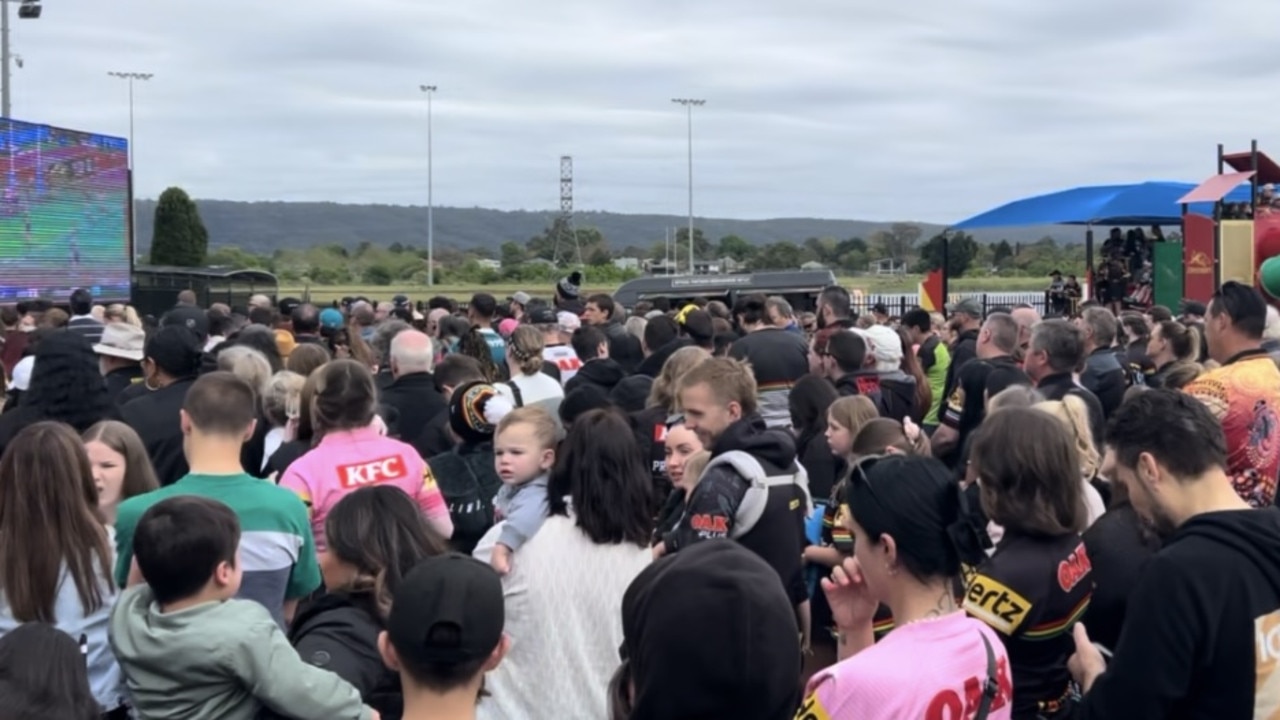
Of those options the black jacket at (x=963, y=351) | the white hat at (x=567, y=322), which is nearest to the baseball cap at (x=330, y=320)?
the white hat at (x=567, y=322)

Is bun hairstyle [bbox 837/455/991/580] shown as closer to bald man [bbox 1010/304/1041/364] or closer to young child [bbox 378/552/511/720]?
young child [bbox 378/552/511/720]

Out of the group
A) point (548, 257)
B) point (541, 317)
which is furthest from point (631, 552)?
point (548, 257)

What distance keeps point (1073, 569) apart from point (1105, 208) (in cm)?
1798

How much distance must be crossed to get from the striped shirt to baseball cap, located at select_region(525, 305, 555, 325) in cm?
587

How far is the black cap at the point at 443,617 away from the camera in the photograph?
99.7 inches

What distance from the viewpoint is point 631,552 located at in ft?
13.2

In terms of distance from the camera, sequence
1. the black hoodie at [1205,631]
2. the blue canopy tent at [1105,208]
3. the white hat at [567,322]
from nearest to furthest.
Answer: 1. the black hoodie at [1205,631]
2. the white hat at [567,322]
3. the blue canopy tent at [1105,208]

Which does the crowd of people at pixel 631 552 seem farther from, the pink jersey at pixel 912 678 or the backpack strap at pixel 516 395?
the backpack strap at pixel 516 395

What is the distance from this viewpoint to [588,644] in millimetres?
3924

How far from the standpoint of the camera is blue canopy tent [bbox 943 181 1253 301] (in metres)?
20.5

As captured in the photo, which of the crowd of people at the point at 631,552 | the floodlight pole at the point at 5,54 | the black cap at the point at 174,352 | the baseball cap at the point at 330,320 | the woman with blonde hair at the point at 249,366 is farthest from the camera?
the floodlight pole at the point at 5,54

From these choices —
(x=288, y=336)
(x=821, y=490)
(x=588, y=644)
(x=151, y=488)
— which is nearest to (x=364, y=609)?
(x=588, y=644)

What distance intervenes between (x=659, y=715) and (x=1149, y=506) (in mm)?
1607

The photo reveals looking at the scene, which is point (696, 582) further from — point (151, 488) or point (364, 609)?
point (151, 488)
